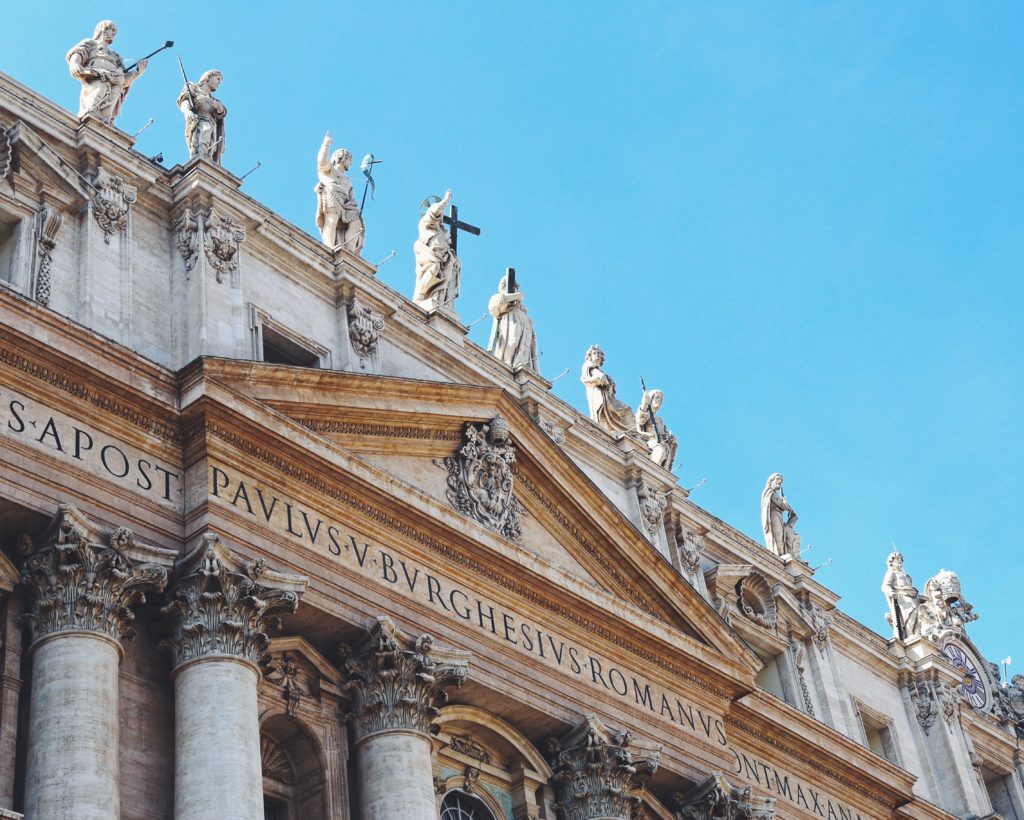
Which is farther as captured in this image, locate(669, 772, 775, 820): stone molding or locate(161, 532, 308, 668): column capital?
locate(669, 772, 775, 820): stone molding

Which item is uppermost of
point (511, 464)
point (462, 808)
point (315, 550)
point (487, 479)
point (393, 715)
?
point (511, 464)

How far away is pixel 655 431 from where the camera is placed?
116 ft

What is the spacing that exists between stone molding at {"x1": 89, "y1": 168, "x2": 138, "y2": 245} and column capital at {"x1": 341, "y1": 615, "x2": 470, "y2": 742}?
21.5ft

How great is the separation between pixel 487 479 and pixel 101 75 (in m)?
8.17

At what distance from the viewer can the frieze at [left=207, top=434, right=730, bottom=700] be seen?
77.3ft

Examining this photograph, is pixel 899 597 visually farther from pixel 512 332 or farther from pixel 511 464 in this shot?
pixel 511 464

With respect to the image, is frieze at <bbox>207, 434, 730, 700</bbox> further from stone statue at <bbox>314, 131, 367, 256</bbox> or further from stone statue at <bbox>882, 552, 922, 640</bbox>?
stone statue at <bbox>882, 552, 922, 640</bbox>

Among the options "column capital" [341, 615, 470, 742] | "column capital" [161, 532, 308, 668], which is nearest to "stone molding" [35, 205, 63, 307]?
"column capital" [161, 532, 308, 668]

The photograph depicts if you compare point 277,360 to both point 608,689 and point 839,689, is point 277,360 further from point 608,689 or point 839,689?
point 839,689

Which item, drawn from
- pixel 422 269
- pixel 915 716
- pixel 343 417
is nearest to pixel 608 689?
pixel 343 417

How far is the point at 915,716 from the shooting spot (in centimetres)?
3847

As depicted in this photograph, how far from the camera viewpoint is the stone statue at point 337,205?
2952 cm

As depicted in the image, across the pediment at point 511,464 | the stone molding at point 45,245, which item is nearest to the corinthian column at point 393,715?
the pediment at point 511,464

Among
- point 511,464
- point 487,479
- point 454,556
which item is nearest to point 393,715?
point 454,556
